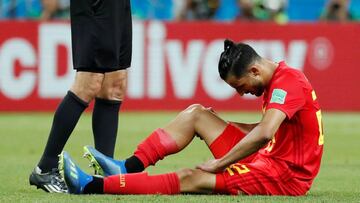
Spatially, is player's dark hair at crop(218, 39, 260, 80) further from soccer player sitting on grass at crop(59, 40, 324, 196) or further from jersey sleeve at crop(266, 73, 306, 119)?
jersey sleeve at crop(266, 73, 306, 119)

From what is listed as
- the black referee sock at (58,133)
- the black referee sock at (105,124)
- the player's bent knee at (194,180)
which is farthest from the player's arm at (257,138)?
the black referee sock at (105,124)

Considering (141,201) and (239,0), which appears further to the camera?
(239,0)

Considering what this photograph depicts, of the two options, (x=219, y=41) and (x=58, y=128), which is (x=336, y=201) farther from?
(x=219, y=41)

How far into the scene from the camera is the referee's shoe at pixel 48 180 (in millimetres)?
6676

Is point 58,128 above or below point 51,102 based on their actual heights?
above

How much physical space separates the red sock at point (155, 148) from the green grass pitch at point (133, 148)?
416 mm

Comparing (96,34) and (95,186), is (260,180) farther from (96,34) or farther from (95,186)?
(96,34)

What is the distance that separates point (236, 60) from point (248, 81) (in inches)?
5.8

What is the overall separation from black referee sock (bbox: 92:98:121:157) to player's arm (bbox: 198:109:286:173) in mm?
1236

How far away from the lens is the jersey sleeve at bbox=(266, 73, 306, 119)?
Answer: 6.12 m

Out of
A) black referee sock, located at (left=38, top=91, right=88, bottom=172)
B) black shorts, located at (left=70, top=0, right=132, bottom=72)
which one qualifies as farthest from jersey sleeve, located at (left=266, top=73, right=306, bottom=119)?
black referee sock, located at (left=38, top=91, right=88, bottom=172)

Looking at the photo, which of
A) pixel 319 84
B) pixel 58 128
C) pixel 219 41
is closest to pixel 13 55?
pixel 219 41

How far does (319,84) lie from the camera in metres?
16.3

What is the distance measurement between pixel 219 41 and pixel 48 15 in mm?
2785
